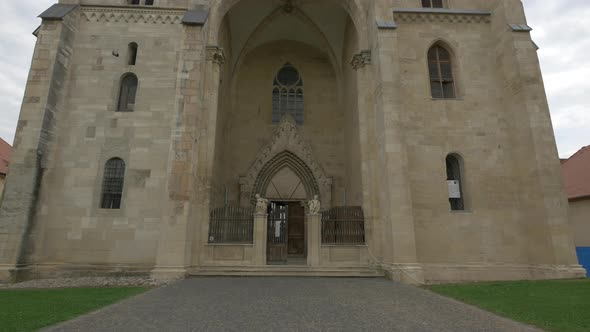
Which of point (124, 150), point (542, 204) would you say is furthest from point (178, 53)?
point (542, 204)

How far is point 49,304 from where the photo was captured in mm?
6633

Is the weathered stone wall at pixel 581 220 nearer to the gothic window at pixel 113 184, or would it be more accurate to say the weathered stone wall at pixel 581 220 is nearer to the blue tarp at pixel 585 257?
the blue tarp at pixel 585 257

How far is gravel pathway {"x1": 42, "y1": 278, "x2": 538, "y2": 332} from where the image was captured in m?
5.00

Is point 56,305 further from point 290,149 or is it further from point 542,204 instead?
point 542,204

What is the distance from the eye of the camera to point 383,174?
39.1 ft

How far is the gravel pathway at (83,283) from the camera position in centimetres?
981

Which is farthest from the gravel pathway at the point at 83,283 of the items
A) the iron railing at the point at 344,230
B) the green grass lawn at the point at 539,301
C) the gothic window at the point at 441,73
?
the gothic window at the point at 441,73

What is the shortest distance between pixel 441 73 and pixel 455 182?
5119mm

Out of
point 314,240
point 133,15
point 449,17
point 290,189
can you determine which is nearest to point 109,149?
point 133,15

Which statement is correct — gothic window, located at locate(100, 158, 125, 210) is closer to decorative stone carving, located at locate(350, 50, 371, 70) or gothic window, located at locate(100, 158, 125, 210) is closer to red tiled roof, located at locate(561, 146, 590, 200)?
decorative stone carving, located at locate(350, 50, 371, 70)

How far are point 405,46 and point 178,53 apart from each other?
10.2m

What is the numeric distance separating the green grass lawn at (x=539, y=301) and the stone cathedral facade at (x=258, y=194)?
2.29 m

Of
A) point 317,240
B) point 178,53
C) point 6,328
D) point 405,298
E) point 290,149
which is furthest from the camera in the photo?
point 290,149

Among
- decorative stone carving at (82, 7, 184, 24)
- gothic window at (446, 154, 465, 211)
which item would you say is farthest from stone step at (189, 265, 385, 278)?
decorative stone carving at (82, 7, 184, 24)
